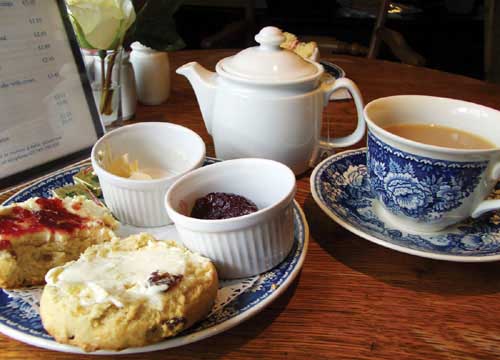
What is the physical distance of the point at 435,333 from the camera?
554mm

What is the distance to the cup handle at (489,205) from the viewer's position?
0.64m

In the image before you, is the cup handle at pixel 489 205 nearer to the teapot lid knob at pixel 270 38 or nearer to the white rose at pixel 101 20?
the teapot lid knob at pixel 270 38

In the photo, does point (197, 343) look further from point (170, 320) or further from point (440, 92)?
point (440, 92)

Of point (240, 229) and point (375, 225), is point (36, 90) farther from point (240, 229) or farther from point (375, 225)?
point (375, 225)

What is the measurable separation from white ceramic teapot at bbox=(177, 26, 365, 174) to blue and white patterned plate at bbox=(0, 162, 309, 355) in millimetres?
247

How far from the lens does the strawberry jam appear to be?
1.95 feet

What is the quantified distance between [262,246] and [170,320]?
0.54ft

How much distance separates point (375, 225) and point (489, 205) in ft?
0.56

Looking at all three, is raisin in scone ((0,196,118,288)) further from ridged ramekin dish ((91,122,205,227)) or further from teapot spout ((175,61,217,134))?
teapot spout ((175,61,217,134))

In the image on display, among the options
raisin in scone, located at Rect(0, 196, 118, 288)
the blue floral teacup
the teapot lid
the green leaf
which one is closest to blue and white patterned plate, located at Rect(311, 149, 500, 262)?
the blue floral teacup

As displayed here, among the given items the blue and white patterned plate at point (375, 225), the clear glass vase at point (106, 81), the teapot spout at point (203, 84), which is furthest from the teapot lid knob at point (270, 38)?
the clear glass vase at point (106, 81)

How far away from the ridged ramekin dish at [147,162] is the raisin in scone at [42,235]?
0.18ft

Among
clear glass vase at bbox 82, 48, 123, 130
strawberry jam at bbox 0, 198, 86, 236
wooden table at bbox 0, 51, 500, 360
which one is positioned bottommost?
wooden table at bbox 0, 51, 500, 360

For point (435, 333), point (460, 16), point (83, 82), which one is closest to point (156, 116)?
point (83, 82)
